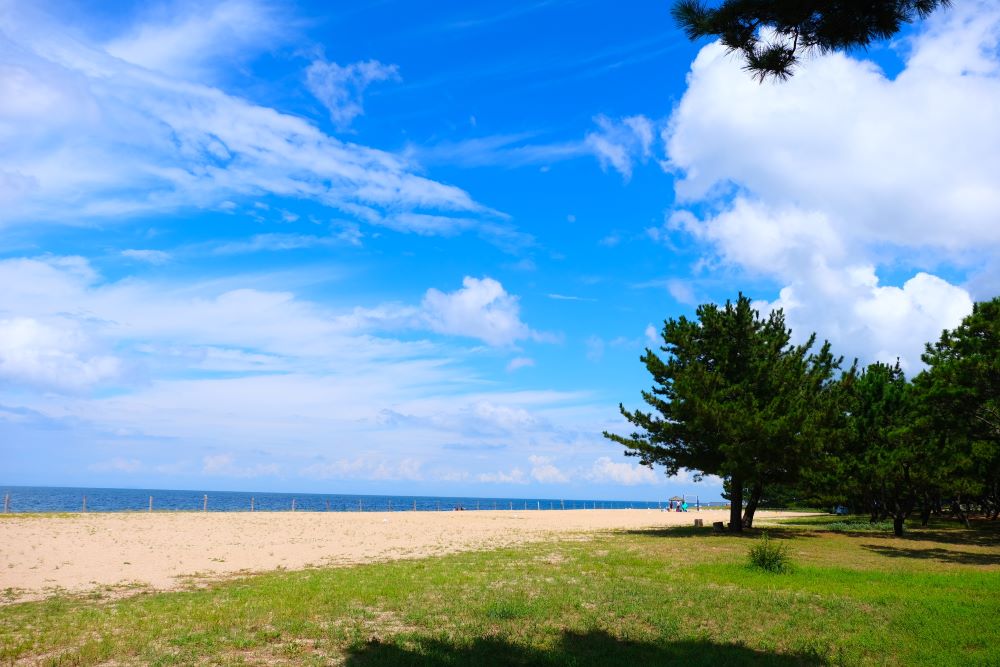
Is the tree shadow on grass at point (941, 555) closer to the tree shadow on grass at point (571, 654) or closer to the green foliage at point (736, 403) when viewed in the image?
the green foliage at point (736, 403)

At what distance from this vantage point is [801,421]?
30641mm

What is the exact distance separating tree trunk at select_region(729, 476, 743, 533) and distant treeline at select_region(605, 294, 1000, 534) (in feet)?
0.24

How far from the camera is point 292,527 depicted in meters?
41.0

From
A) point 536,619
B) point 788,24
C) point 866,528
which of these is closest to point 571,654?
point 536,619

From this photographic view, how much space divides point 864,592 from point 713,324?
20.4 meters

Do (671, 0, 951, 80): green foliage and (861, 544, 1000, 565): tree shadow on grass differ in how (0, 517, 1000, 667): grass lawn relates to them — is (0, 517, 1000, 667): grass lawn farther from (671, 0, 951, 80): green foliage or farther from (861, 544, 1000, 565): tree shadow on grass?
(671, 0, 951, 80): green foliage

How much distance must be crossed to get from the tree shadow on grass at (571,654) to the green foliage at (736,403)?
2085 cm

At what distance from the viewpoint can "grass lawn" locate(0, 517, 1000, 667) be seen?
33.4 feet

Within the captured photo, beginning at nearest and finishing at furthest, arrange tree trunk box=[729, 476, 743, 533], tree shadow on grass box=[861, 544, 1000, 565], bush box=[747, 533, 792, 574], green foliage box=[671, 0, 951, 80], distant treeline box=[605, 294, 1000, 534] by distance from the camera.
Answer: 1. green foliage box=[671, 0, 951, 80]
2. bush box=[747, 533, 792, 574]
3. tree shadow on grass box=[861, 544, 1000, 565]
4. distant treeline box=[605, 294, 1000, 534]
5. tree trunk box=[729, 476, 743, 533]

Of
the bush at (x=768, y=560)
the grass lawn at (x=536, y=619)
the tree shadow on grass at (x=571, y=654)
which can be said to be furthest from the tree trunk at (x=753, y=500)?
the tree shadow on grass at (x=571, y=654)

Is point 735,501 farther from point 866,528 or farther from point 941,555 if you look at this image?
point 866,528

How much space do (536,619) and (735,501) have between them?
26364 millimetres

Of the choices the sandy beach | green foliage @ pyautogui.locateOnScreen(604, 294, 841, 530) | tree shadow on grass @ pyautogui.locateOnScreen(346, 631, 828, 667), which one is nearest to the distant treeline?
green foliage @ pyautogui.locateOnScreen(604, 294, 841, 530)

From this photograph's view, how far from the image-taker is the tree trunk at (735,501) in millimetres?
33969
